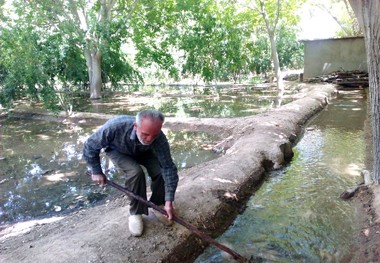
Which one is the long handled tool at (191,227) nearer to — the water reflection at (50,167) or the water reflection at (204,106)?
the water reflection at (50,167)

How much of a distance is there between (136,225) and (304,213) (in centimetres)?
208

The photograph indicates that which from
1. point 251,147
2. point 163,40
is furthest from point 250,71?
point 251,147

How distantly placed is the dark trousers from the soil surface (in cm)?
25

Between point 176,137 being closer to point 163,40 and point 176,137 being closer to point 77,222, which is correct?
point 77,222

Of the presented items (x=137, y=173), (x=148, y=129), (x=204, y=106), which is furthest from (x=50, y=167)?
(x=204, y=106)

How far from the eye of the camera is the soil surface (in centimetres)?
292

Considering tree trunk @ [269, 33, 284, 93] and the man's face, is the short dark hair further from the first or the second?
tree trunk @ [269, 33, 284, 93]

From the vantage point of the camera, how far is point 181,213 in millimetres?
3512

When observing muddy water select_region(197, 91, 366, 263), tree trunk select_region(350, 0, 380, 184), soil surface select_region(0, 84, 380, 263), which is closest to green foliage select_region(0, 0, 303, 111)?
soil surface select_region(0, 84, 380, 263)

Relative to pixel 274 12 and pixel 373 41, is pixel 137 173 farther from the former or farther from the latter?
pixel 274 12

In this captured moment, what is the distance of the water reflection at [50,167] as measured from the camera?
189 inches

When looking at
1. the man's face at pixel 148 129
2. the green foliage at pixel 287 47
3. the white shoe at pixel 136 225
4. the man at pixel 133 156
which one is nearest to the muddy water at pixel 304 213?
the white shoe at pixel 136 225

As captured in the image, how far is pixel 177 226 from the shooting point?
3.29 metres

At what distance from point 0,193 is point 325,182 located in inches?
196
